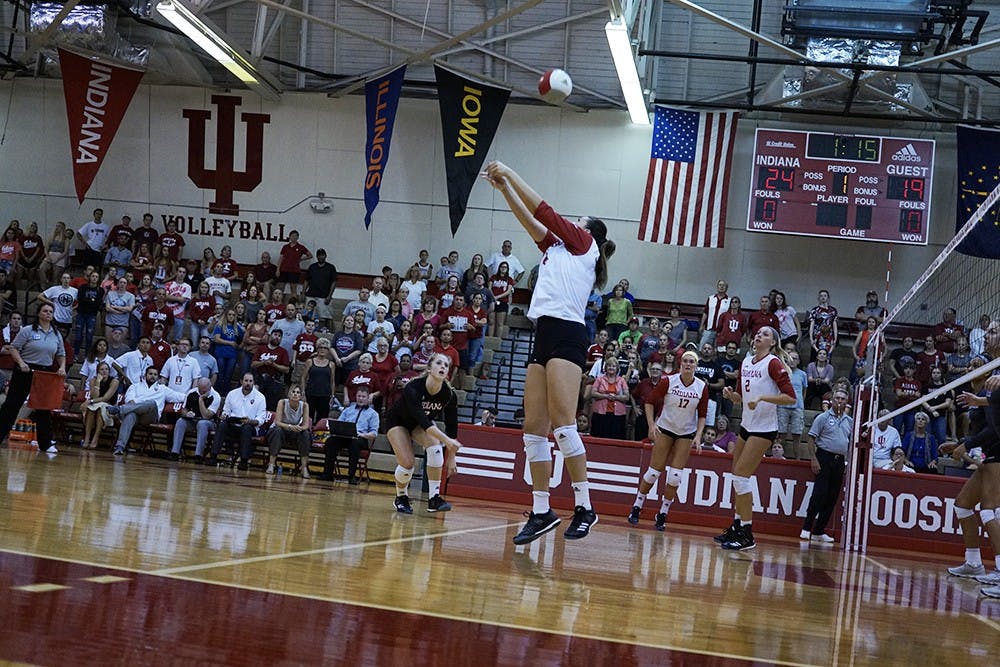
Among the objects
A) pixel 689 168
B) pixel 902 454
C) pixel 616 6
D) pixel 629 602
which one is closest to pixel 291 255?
pixel 689 168

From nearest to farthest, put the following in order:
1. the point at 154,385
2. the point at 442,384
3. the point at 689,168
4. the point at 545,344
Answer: the point at 545,344, the point at 442,384, the point at 154,385, the point at 689,168

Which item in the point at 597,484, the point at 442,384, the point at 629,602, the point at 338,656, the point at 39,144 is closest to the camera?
the point at 338,656

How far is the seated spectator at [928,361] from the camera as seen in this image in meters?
17.6

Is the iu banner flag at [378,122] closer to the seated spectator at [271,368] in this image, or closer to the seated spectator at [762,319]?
the seated spectator at [271,368]

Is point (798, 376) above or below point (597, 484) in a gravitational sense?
above

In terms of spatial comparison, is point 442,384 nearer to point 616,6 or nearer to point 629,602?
point 629,602

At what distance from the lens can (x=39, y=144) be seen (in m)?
23.7

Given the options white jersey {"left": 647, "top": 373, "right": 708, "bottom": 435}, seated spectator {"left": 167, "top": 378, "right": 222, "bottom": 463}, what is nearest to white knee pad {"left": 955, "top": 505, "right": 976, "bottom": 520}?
white jersey {"left": 647, "top": 373, "right": 708, "bottom": 435}

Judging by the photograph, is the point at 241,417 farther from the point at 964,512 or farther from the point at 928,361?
the point at 928,361

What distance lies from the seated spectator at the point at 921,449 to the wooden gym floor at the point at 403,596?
265 inches

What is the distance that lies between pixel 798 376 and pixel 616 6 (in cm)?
663

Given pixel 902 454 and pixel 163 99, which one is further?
pixel 163 99

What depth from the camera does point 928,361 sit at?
17.8 meters

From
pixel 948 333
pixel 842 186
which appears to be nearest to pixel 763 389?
pixel 948 333
